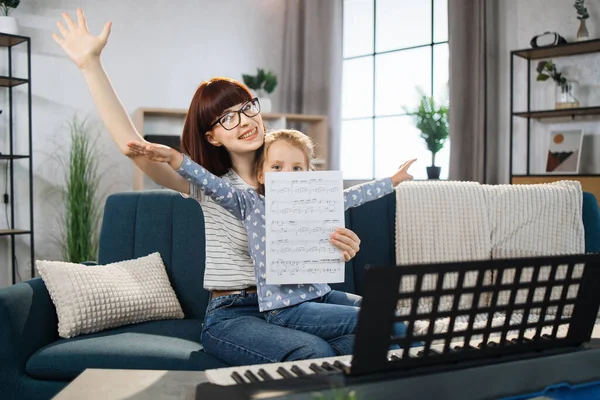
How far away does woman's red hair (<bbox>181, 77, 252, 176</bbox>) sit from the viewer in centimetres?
177

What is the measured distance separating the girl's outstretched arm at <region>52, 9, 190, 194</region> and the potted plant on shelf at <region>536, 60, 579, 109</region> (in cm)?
350

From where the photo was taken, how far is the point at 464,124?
4781 mm

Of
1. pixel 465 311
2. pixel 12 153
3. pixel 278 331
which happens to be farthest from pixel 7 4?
pixel 465 311

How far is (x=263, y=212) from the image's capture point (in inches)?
65.7

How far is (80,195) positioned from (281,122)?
189 cm

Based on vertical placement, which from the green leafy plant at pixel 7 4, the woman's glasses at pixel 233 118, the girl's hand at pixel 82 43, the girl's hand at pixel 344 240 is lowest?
the girl's hand at pixel 344 240

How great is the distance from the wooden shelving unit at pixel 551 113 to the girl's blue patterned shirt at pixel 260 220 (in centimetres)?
277

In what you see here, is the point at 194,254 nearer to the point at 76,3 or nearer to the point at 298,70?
the point at 76,3

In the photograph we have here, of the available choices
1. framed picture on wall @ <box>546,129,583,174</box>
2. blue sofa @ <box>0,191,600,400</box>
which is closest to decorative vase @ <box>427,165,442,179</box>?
framed picture on wall @ <box>546,129,583,174</box>

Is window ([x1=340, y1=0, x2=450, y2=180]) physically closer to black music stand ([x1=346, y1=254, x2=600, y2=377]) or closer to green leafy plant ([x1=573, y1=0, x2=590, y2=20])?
green leafy plant ([x1=573, y1=0, x2=590, y2=20])

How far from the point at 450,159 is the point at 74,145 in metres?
2.95

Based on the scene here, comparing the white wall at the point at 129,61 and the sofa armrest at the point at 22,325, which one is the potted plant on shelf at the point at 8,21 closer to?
the white wall at the point at 129,61

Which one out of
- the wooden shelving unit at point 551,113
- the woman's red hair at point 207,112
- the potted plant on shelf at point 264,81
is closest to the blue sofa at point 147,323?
the woman's red hair at point 207,112

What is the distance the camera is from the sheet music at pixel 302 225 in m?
1.44
